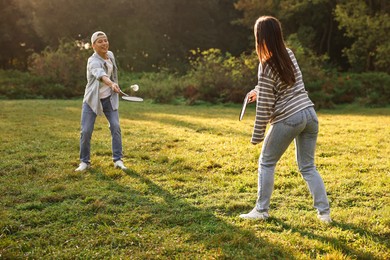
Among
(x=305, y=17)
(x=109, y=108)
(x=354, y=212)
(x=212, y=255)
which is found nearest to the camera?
(x=212, y=255)

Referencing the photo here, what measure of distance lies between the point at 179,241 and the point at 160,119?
28.6ft

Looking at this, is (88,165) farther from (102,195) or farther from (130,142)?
(130,142)

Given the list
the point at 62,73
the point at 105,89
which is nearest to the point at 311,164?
the point at 105,89

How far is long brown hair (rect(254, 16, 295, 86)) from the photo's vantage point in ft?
12.6

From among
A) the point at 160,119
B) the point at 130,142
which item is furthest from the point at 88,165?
the point at 160,119

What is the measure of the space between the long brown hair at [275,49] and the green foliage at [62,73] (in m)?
16.4

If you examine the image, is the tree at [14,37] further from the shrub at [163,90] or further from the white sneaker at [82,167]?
the white sneaker at [82,167]

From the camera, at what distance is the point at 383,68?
23797 millimetres

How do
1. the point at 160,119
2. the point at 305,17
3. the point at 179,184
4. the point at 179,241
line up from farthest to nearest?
the point at 305,17, the point at 160,119, the point at 179,184, the point at 179,241

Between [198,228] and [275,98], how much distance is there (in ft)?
4.52

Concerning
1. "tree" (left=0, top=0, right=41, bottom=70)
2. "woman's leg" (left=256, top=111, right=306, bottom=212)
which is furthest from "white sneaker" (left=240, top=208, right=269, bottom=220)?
"tree" (left=0, top=0, right=41, bottom=70)

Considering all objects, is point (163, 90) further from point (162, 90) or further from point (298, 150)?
point (298, 150)

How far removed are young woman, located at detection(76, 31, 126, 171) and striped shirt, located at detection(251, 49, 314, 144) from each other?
8.55 feet

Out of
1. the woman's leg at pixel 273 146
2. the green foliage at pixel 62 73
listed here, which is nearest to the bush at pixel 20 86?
the green foliage at pixel 62 73
